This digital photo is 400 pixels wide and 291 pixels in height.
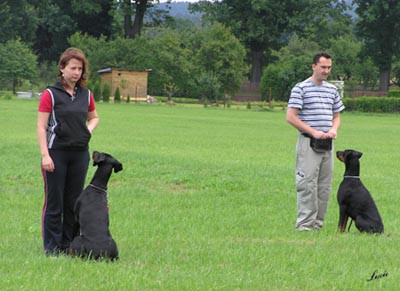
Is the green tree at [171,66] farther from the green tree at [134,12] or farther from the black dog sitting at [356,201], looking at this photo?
the black dog sitting at [356,201]

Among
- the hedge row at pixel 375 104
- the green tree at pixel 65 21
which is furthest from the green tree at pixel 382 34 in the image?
the green tree at pixel 65 21

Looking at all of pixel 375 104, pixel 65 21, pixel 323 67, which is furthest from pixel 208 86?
pixel 323 67

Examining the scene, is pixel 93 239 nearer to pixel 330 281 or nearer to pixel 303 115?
pixel 330 281

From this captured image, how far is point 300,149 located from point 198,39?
70582mm

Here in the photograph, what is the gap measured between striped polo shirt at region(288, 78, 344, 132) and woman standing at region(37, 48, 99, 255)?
2932mm

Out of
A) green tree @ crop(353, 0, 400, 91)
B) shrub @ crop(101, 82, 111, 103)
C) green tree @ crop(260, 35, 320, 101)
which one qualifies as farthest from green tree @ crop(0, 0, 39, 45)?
green tree @ crop(353, 0, 400, 91)

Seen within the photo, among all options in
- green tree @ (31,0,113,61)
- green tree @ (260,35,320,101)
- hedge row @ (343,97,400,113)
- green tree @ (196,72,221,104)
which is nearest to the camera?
hedge row @ (343,97,400,113)

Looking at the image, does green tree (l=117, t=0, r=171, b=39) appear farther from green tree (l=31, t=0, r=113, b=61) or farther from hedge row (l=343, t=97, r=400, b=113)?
hedge row (l=343, t=97, r=400, b=113)

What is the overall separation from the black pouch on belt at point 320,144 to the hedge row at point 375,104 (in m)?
47.3

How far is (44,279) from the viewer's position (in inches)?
230

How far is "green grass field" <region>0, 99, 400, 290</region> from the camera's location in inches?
239

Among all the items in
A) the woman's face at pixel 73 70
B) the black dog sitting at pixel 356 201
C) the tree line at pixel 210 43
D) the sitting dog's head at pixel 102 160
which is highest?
the tree line at pixel 210 43

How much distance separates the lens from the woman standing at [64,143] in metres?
6.89

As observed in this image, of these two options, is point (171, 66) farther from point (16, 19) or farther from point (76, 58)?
point (76, 58)
